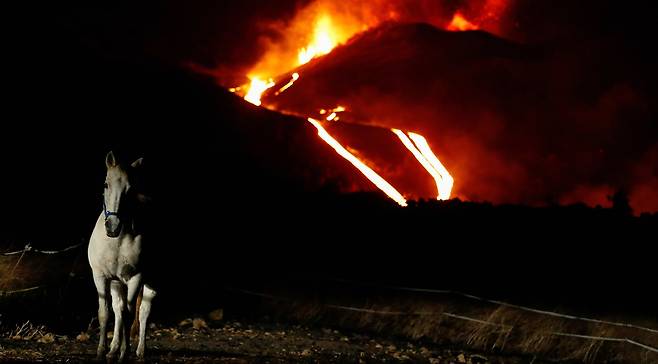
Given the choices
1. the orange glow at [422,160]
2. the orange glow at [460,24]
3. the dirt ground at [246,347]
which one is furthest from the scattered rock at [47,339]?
the orange glow at [460,24]

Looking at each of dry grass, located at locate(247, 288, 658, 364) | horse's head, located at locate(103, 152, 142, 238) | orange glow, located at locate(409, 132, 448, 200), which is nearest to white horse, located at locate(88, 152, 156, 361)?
horse's head, located at locate(103, 152, 142, 238)

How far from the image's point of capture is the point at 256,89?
144 feet

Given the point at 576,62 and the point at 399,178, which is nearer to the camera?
the point at 399,178

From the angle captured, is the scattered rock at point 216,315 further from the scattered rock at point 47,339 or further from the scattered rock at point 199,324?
the scattered rock at point 47,339

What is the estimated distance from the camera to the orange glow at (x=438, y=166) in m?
33.9

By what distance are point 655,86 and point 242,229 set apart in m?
32.5

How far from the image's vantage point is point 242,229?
2019cm

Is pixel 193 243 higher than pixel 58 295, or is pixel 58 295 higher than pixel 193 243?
pixel 193 243

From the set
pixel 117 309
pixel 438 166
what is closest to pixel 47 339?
pixel 117 309

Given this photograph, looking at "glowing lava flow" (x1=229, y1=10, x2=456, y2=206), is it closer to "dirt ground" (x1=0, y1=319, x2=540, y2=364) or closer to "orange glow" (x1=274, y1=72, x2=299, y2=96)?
"orange glow" (x1=274, y1=72, x2=299, y2=96)

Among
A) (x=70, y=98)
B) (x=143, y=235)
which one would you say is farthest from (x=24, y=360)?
(x=70, y=98)

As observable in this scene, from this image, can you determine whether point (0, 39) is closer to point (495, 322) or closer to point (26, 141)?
point (26, 141)

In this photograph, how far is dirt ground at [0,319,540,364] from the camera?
424 inches

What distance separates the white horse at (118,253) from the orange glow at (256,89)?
3126 cm
